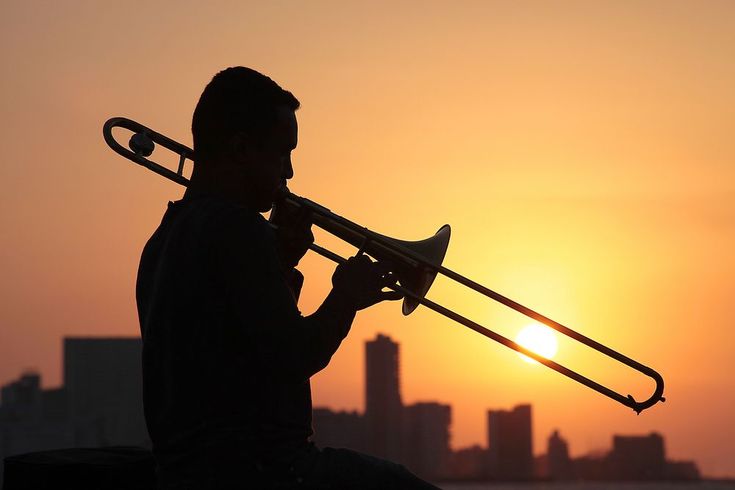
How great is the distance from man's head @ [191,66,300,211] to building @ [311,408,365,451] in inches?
6508

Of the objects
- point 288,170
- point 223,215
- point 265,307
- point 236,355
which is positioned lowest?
point 236,355

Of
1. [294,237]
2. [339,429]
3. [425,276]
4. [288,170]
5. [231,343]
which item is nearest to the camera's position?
[231,343]

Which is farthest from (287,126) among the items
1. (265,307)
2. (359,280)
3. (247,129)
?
(265,307)

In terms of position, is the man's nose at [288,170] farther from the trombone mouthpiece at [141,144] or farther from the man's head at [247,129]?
the trombone mouthpiece at [141,144]

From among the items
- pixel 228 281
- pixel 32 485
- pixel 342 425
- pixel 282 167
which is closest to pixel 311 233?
pixel 282 167

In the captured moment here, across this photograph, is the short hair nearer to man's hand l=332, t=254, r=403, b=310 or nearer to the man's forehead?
the man's forehead

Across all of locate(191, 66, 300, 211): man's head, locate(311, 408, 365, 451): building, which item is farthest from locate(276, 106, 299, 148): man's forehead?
locate(311, 408, 365, 451): building

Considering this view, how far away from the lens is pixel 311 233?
650cm

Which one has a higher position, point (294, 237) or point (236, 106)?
point (236, 106)

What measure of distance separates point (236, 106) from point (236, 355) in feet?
3.26

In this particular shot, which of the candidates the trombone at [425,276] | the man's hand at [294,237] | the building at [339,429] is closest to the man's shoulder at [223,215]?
the man's hand at [294,237]

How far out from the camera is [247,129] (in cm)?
545

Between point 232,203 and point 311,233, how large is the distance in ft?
3.90

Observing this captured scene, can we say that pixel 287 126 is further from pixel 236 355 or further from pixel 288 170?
pixel 236 355
